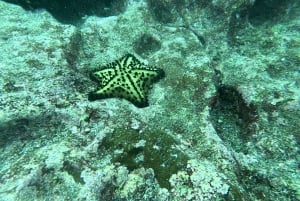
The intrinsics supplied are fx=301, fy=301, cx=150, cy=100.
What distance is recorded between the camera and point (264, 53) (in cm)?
630

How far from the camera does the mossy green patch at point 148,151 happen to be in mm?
4082

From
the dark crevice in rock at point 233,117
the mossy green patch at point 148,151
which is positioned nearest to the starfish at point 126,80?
the mossy green patch at point 148,151

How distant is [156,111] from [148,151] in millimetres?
893

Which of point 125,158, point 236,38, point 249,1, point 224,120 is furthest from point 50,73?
point 249,1

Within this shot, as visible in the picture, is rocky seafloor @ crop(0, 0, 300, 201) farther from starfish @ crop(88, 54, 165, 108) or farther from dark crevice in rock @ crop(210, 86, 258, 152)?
starfish @ crop(88, 54, 165, 108)

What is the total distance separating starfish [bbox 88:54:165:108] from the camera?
491 centimetres

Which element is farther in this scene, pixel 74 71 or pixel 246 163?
pixel 74 71

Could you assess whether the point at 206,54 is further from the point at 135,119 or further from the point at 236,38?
the point at 135,119

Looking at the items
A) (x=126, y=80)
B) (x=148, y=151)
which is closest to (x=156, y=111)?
(x=126, y=80)

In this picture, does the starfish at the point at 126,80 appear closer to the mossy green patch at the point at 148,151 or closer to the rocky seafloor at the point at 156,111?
the rocky seafloor at the point at 156,111

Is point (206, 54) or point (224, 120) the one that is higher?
point (206, 54)

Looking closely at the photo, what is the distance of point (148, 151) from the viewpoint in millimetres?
4254

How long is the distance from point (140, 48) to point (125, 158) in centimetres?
311

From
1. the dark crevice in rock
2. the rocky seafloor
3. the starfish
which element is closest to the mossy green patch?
the rocky seafloor
